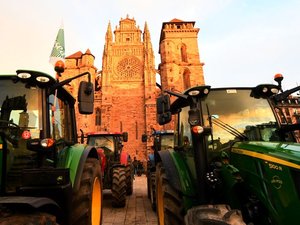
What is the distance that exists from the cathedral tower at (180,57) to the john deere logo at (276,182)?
3024cm

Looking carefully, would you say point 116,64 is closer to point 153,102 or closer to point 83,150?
point 153,102

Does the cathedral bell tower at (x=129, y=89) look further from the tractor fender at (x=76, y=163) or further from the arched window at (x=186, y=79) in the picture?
the tractor fender at (x=76, y=163)

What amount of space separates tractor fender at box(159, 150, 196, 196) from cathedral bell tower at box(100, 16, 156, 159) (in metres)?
27.4

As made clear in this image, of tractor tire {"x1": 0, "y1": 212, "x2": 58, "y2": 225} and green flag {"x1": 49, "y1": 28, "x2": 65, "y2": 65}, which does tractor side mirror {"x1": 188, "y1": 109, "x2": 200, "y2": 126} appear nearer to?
tractor tire {"x1": 0, "y1": 212, "x2": 58, "y2": 225}

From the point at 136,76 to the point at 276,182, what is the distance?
3301 cm

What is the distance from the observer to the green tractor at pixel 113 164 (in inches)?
246

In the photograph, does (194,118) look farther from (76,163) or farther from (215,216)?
(76,163)

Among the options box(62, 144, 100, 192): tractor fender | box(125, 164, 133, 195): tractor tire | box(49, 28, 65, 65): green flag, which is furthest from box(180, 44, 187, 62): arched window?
box(62, 144, 100, 192): tractor fender

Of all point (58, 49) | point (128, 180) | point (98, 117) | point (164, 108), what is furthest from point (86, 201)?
point (98, 117)

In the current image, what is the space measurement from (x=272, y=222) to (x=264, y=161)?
0.52 m

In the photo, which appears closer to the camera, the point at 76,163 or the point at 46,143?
the point at 46,143

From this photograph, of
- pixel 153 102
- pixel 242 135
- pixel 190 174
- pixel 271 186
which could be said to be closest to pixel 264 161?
pixel 271 186

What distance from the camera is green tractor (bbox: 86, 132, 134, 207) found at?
624 centimetres

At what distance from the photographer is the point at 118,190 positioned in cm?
620
